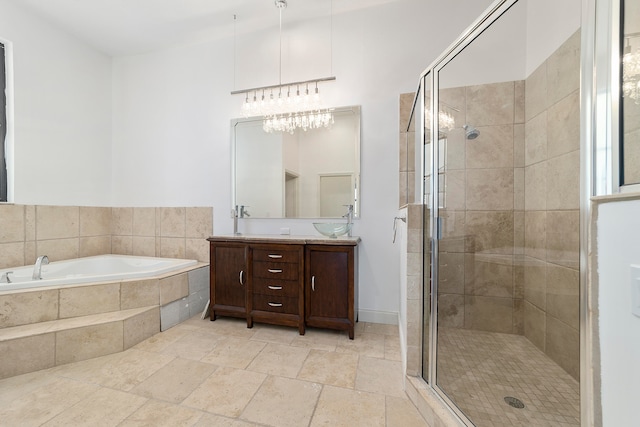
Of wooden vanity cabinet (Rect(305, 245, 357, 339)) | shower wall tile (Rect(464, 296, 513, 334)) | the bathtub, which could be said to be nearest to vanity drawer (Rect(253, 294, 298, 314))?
wooden vanity cabinet (Rect(305, 245, 357, 339))

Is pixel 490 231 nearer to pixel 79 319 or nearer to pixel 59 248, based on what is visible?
pixel 79 319

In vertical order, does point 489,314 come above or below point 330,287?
below

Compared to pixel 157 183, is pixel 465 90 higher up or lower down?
higher up

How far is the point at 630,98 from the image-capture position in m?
0.71

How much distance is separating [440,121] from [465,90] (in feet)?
2.29

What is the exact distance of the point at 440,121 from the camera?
159 cm

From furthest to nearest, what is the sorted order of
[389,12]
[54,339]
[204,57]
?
[204,57] < [389,12] < [54,339]

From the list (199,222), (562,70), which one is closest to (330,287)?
(199,222)

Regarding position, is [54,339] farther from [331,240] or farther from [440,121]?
[440,121]

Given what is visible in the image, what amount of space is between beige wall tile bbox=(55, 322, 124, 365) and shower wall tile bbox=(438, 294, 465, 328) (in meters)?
2.27

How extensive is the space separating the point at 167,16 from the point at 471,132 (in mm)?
3099

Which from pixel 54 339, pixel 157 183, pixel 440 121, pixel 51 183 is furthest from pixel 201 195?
pixel 440 121

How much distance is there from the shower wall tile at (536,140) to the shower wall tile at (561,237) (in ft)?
1.33

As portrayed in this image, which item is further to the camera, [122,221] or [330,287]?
[122,221]
